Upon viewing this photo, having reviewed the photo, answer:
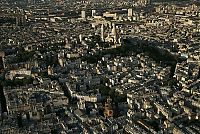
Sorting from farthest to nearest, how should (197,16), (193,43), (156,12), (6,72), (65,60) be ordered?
1. (156,12)
2. (197,16)
3. (193,43)
4. (65,60)
5. (6,72)

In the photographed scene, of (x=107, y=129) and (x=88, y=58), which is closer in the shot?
(x=107, y=129)

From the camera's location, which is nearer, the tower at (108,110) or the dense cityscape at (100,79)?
the dense cityscape at (100,79)

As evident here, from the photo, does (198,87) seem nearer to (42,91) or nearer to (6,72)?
(42,91)

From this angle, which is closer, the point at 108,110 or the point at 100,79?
the point at 108,110

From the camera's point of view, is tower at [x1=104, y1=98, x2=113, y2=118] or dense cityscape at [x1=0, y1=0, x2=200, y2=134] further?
tower at [x1=104, y1=98, x2=113, y2=118]

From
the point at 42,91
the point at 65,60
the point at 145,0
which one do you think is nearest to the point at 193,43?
the point at 65,60

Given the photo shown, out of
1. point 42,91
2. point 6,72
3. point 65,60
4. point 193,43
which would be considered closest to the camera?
point 42,91

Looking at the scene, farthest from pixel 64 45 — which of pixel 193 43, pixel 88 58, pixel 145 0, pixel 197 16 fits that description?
pixel 145 0
